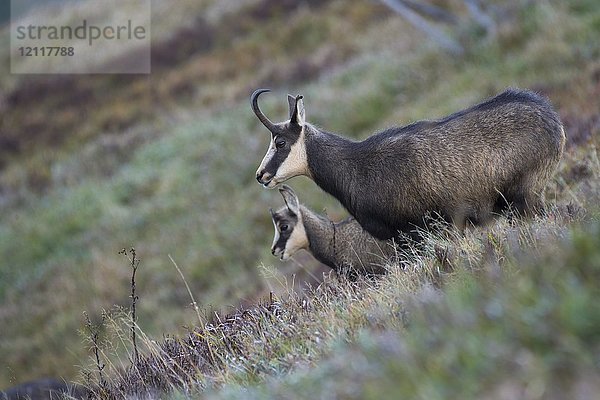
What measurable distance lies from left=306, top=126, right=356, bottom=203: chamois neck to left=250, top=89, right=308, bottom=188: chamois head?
0.29 feet

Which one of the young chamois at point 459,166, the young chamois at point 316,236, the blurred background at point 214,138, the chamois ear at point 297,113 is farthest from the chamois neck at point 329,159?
the blurred background at point 214,138

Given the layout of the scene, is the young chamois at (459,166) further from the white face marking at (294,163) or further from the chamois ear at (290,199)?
the chamois ear at (290,199)

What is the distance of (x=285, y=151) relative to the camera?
7875 mm

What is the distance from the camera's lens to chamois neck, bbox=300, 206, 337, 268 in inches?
366

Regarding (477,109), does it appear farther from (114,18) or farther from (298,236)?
(114,18)

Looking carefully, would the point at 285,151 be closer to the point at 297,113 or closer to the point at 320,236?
the point at 297,113

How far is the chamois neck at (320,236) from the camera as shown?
30.5 feet

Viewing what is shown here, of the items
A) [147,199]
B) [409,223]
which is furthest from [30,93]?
[409,223]

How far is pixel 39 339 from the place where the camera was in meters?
15.7

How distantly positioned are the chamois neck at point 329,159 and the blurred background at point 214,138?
2.76 m

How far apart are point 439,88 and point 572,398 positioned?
14490mm

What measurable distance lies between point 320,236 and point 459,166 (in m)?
2.62

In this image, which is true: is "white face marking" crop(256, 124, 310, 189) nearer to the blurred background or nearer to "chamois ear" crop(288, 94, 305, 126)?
"chamois ear" crop(288, 94, 305, 126)

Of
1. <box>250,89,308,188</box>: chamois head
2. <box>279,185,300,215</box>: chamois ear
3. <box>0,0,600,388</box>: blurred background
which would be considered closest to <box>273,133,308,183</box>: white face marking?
<box>250,89,308,188</box>: chamois head
